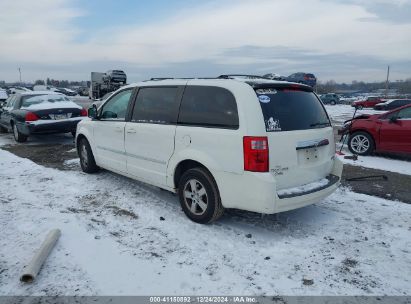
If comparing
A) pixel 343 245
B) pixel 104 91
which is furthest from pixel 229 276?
pixel 104 91

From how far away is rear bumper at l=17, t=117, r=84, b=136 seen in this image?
1024 cm

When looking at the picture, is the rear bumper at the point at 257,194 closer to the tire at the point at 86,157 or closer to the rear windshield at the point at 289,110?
the rear windshield at the point at 289,110

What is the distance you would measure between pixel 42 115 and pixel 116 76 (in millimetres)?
28012

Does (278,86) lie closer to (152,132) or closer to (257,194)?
(257,194)

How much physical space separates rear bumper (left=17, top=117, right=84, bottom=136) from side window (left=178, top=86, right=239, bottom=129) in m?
6.99

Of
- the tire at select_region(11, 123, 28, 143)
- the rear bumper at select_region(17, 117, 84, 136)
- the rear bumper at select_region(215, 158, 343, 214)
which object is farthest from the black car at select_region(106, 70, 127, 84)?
the rear bumper at select_region(215, 158, 343, 214)

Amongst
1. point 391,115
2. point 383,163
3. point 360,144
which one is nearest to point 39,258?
point 383,163

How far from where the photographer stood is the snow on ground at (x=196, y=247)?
3.27 meters

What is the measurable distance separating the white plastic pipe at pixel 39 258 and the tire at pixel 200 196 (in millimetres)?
1625

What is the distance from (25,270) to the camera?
330 centimetres

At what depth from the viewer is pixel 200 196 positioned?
451 centimetres

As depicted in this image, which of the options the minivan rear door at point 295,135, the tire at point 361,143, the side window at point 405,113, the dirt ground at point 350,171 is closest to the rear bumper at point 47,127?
the dirt ground at point 350,171

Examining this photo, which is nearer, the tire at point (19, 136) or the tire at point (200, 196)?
the tire at point (200, 196)

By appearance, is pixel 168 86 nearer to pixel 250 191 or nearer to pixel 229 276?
pixel 250 191
